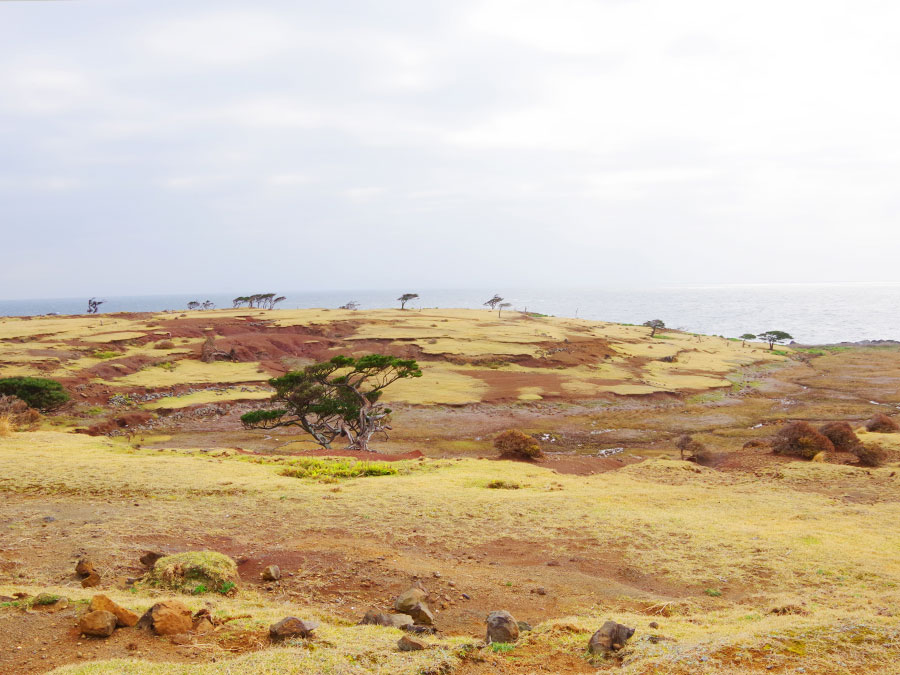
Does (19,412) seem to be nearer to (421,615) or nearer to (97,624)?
(97,624)

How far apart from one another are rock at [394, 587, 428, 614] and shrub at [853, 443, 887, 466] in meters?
22.9

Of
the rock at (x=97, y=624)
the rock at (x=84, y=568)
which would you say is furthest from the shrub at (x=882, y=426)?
the rock at (x=84, y=568)

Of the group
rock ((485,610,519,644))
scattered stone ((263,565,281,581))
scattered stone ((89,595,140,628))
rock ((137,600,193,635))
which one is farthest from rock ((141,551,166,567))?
rock ((485,610,519,644))

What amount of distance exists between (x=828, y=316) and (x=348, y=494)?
21588 cm

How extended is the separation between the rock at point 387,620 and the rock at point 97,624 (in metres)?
3.73

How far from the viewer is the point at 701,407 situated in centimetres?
4766

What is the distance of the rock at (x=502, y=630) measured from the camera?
8.20 metres

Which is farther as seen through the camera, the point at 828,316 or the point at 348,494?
the point at 828,316

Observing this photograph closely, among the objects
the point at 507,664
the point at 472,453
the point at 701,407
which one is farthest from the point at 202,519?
the point at 701,407

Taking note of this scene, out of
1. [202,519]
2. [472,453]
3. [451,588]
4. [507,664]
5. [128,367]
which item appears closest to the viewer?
[507,664]

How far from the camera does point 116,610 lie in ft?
26.2

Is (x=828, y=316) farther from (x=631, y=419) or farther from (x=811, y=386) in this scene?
(x=631, y=419)

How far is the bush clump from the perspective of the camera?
10250 mm

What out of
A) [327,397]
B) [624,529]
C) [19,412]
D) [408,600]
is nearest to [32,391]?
[19,412]
